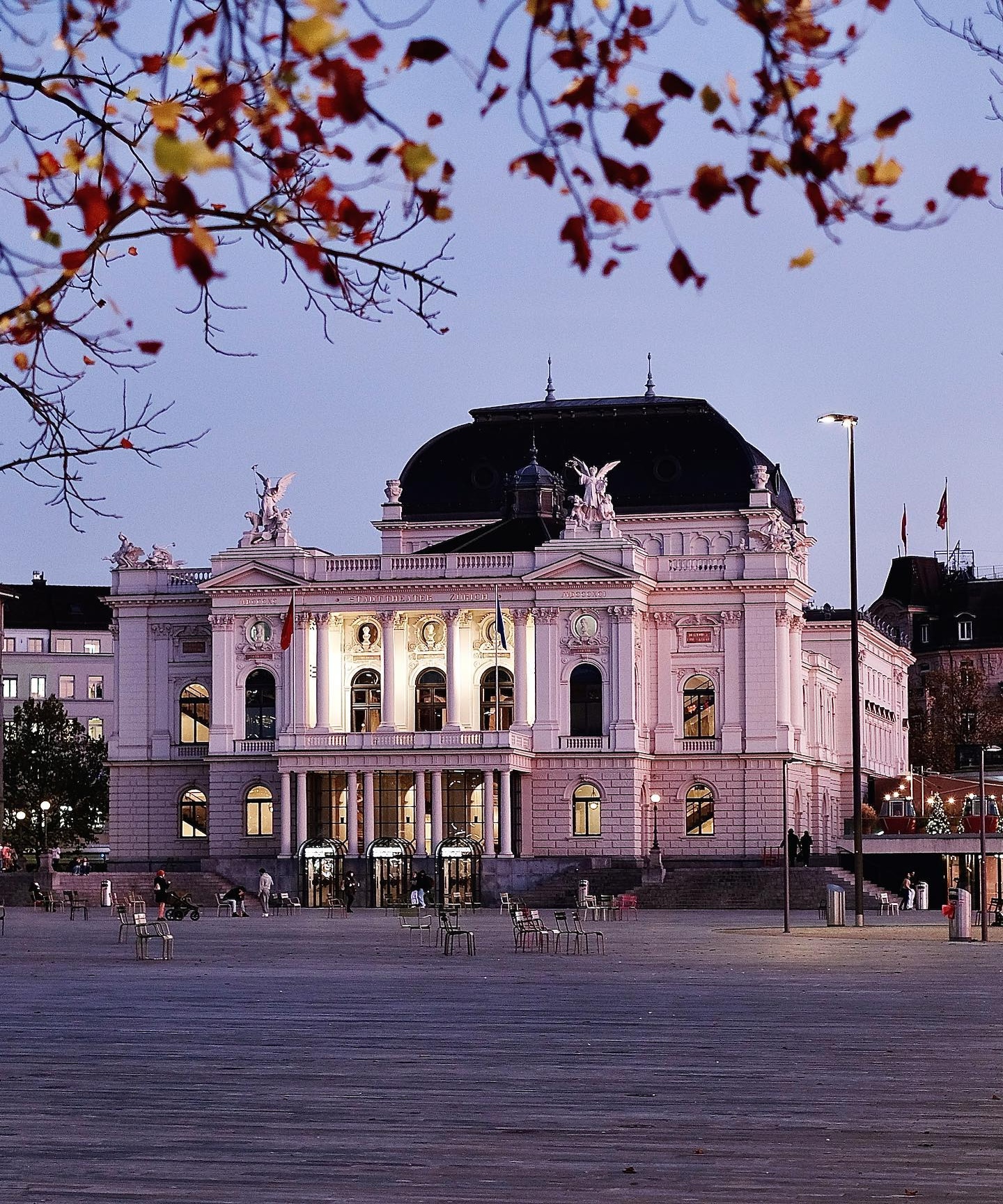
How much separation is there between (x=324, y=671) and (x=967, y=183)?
100 metres

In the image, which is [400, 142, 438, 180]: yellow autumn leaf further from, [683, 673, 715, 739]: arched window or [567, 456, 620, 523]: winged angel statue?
[683, 673, 715, 739]: arched window

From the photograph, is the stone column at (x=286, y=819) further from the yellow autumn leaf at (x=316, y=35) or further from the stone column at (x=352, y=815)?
the yellow autumn leaf at (x=316, y=35)

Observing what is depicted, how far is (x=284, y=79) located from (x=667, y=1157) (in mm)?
10271

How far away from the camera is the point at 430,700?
109500 mm

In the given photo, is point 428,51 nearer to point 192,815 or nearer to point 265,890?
point 265,890

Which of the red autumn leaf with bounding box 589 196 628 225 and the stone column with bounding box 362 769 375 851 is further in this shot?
the stone column with bounding box 362 769 375 851

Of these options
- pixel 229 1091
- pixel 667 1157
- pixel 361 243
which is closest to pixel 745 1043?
pixel 229 1091

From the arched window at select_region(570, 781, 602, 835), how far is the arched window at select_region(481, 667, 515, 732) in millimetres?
4422

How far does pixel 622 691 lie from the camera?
105m

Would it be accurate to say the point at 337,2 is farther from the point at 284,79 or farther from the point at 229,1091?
the point at 229,1091

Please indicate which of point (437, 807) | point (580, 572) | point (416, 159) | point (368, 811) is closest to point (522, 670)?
point (580, 572)

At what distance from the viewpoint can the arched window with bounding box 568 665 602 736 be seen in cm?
10631

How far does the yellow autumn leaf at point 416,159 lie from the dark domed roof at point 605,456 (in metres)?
109

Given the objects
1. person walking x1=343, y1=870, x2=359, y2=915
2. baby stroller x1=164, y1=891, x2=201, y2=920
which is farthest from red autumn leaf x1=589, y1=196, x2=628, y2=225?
person walking x1=343, y1=870, x2=359, y2=915
